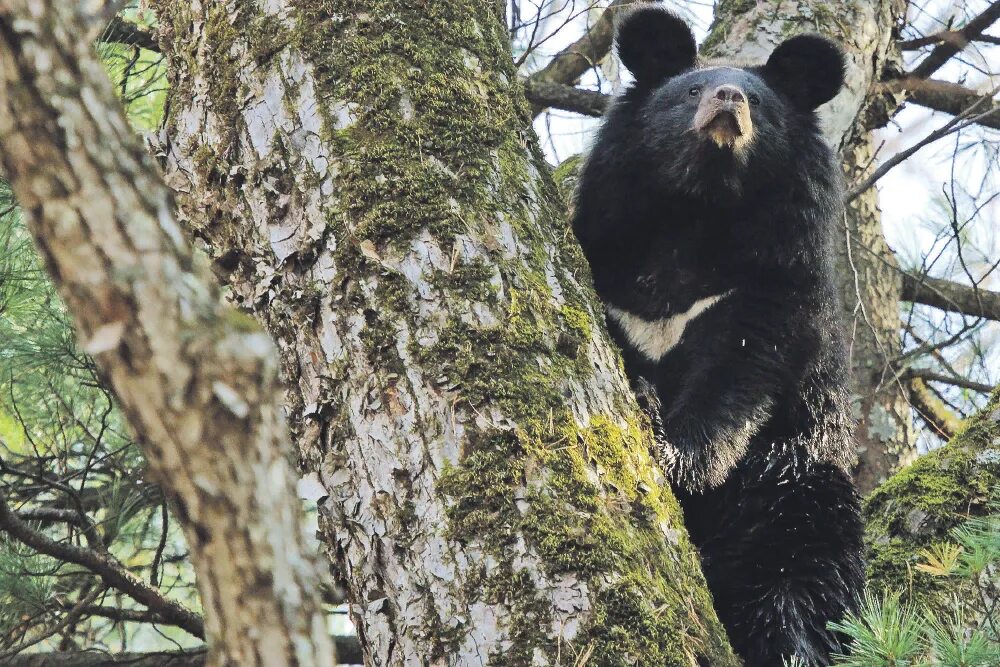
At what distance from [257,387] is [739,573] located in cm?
285

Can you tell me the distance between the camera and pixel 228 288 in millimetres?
2486

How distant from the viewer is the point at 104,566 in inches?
148

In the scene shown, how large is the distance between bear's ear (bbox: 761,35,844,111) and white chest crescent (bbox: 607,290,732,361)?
3.52 feet

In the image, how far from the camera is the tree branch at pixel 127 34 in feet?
15.0

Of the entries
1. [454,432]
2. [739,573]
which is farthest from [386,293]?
[739,573]

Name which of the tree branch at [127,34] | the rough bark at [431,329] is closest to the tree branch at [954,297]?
the rough bark at [431,329]

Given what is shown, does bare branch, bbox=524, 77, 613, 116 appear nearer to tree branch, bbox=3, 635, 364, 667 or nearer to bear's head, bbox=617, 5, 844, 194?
bear's head, bbox=617, 5, 844, 194

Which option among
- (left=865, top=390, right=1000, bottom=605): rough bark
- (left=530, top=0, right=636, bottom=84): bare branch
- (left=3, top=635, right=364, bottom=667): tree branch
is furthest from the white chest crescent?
A: (left=530, top=0, right=636, bottom=84): bare branch

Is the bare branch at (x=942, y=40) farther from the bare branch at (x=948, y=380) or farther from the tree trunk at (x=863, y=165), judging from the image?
the bare branch at (x=948, y=380)

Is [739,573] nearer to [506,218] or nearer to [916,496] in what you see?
[916,496]

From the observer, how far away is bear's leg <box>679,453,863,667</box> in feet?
11.2

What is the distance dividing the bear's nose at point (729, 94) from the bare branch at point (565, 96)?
1.38m

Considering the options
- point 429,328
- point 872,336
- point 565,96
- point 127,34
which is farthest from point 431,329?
point 872,336

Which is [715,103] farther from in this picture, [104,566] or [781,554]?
[104,566]
